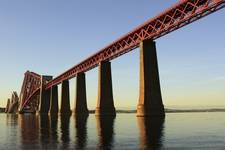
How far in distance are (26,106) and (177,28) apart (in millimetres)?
137414

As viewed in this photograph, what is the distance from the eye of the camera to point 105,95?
79.6m

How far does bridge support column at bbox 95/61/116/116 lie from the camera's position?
79250mm

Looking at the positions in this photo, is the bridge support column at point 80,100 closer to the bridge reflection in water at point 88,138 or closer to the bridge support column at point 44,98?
the bridge support column at point 44,98

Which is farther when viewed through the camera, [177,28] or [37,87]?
[37,87]

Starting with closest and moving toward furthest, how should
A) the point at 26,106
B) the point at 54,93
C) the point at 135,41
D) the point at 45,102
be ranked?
the point at 135,41 → the point at 54,93 → the point at 45,102 → the point at 26,106

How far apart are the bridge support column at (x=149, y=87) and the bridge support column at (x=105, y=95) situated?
19.5 metres

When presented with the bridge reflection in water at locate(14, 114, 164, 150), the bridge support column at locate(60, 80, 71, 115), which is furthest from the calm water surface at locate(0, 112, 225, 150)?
the bridge support column at locate(60, 80, 71, 115)

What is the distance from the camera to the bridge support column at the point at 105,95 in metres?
79.2

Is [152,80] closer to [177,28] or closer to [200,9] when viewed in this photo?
[177,28]

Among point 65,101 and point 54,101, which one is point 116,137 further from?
point 54,101

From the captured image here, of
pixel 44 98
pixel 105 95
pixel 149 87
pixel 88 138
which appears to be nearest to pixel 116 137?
pixel 88 138

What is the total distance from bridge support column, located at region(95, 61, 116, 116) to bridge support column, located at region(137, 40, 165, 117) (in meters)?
19.5

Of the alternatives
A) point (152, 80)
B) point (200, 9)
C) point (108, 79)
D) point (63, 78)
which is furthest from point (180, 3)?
point (63, 78)

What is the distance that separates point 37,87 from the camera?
165 m
